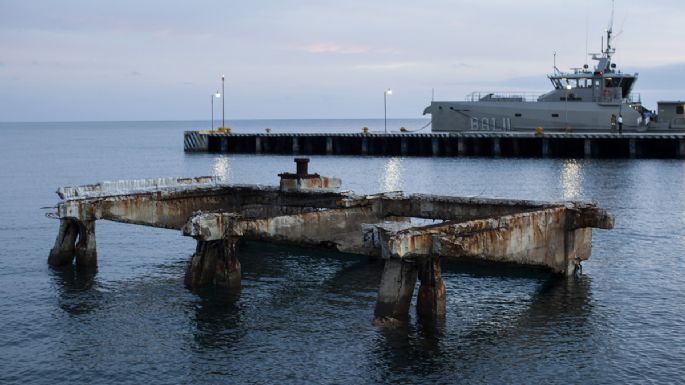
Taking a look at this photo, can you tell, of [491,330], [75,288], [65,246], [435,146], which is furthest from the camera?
[435,146]

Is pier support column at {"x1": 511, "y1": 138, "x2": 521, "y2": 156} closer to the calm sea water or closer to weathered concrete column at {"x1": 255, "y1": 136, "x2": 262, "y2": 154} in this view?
weathered concrete column at {"x1": 255, "y1": 136, "x2": 262, "y2": 154}

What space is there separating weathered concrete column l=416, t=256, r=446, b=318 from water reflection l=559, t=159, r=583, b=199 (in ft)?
111

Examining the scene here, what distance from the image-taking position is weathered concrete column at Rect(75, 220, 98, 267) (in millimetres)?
26953

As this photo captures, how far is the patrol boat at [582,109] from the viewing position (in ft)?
287

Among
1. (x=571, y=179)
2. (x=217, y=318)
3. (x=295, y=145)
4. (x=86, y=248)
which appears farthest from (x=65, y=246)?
(x=295, y=145)

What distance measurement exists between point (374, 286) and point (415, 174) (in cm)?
4866

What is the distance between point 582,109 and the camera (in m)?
88.4

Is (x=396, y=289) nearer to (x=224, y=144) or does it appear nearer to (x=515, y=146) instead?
(x=515, y=146)

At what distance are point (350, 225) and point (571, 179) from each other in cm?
4120

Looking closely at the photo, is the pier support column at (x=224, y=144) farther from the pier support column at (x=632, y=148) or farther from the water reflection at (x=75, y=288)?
the water reflection at (x=75, y=288)

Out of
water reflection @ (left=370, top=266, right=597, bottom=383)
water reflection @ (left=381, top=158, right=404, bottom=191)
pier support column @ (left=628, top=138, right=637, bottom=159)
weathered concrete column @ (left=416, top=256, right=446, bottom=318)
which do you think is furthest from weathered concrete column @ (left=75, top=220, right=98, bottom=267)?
pier support column @ (left=628, top=138, right=637, bottom=159)

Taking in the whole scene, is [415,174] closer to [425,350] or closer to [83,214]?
[83,214]

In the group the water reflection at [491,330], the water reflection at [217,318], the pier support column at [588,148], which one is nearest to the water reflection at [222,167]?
the pier support column at [588,148]

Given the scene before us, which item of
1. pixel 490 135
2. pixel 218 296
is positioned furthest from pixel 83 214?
pixel 490 135
